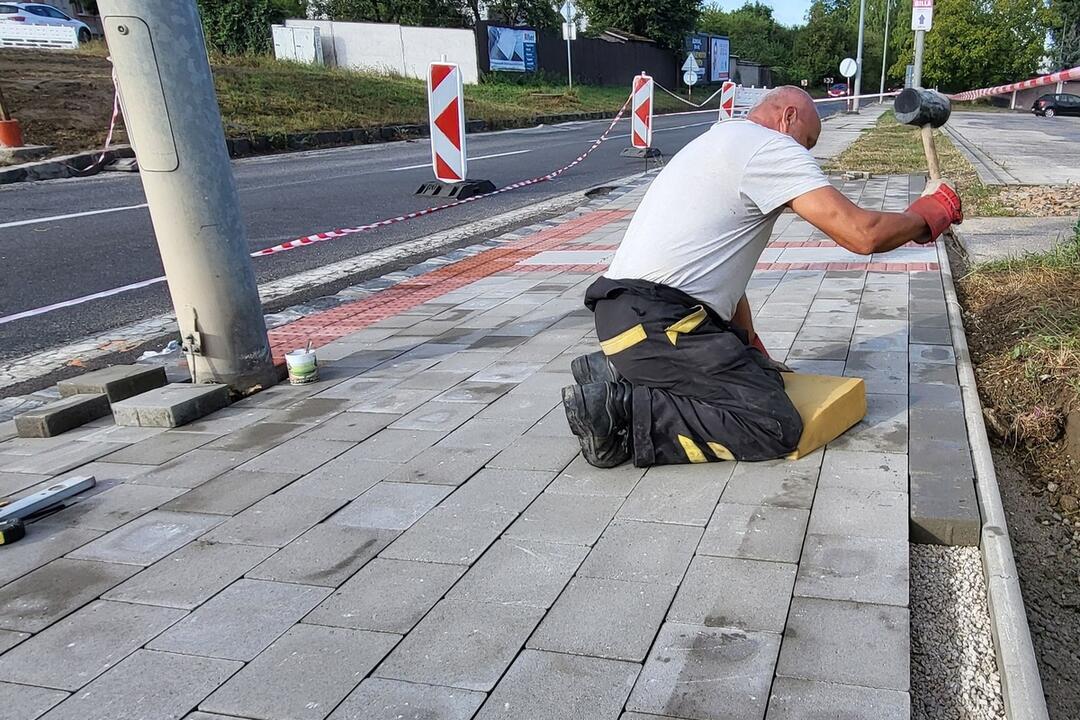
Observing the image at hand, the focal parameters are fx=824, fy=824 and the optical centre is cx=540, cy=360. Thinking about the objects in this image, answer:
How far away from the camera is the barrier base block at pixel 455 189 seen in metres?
10.9

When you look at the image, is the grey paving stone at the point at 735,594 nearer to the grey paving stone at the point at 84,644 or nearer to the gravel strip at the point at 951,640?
the gravel strip at the point at 951,640

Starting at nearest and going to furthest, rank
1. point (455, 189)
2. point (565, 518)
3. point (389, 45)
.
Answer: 1. point (565, 518)
2. point (455, 189)
3. point (389, 45)

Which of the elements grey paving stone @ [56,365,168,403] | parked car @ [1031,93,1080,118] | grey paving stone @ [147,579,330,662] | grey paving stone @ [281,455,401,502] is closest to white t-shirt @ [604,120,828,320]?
grey paving stone @ [281,455,401,502]

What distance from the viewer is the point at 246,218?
930 centimetres

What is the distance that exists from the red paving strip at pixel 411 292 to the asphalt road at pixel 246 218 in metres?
1.21

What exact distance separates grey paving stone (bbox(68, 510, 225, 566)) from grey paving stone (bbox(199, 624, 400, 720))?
2.42ft

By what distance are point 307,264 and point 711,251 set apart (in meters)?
5.03

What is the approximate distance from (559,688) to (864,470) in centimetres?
155

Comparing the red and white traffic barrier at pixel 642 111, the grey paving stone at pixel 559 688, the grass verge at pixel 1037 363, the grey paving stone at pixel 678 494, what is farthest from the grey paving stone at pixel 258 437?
the red and white traffic barrier at pixel 642 111

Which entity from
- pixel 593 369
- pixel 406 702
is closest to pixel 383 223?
pixel 593 369

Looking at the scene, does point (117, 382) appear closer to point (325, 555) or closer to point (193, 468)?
point (193, 468)

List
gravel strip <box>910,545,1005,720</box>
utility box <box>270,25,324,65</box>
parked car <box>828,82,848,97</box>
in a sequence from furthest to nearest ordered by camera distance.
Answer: utility box <box>270,25,324,65</box>
parked car <box>828,82,848,97</box>
gravel strip <box>910,545,1005,720</box>

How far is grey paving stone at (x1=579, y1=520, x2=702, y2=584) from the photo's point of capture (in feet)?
7.77

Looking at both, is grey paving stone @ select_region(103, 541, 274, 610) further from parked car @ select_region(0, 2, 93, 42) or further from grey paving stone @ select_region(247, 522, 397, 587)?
parked car @ select_region(0, 2, 93, 42)
